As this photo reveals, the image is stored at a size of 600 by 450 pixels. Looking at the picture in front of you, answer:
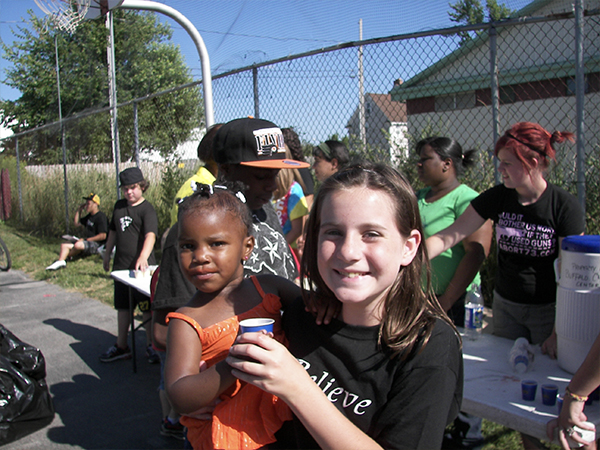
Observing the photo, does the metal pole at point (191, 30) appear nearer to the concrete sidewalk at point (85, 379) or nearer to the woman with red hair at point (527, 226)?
the concrete sidewalk at point (85, 379)

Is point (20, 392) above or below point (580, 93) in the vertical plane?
below

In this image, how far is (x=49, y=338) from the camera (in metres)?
5.75

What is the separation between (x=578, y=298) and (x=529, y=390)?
1.56ft

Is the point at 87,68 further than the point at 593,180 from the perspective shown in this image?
Yes

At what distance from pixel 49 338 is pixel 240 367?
5.62 m

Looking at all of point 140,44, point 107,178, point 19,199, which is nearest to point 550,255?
point 107,178

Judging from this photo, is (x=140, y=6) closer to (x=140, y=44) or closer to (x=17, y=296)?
(x=17, y=296)

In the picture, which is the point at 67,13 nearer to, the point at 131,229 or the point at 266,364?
the point at 131,229

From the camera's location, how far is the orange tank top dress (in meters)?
1.29

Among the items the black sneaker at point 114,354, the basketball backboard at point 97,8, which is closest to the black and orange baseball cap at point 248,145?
the black sneaker at point 114,354

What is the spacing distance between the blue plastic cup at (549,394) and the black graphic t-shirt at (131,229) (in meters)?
4.51

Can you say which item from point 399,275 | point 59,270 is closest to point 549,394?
point 399,275

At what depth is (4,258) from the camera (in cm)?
977

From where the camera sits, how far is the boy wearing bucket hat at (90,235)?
990 cm
